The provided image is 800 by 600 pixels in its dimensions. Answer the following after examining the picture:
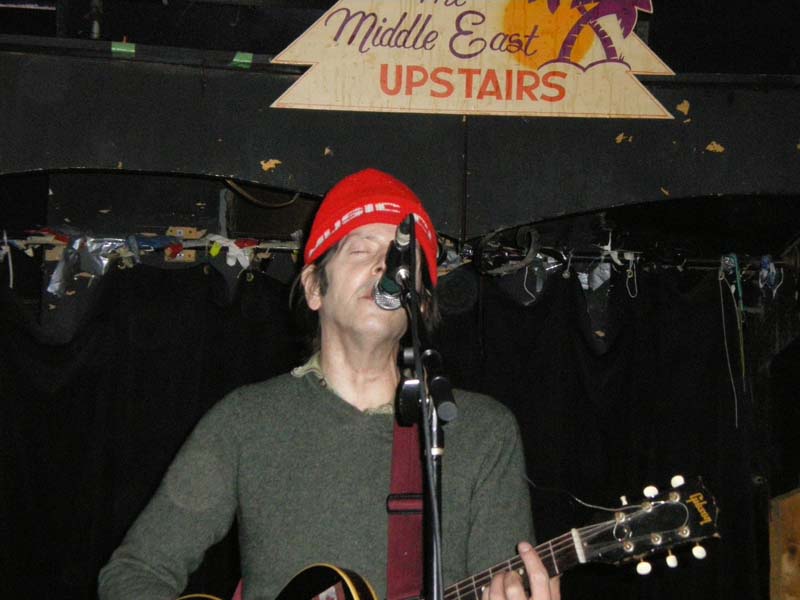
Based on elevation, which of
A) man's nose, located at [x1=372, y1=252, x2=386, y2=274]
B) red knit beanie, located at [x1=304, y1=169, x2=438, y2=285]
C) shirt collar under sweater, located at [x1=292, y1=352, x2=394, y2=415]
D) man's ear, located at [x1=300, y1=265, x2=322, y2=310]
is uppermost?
red knit beanie, located at [x1=304, y1=169, x2=438, y2=285]

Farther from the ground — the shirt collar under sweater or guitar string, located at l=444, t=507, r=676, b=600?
the shirt collar under sweater

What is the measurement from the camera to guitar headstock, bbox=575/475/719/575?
6.26 ft

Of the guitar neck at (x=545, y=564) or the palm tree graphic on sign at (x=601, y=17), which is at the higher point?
the palm tree graphic on sign at (x=601, y=17)

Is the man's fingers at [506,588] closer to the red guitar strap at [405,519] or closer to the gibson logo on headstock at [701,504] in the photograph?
the red guitar strap at [405,519]

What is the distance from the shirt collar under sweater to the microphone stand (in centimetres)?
67

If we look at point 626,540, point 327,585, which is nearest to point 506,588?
point 626,540

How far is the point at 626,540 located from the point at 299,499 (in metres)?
0.77

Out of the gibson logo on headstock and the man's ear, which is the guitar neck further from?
the man's ear

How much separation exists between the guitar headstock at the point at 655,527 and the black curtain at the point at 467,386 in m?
2.55

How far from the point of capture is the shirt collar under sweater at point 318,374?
92.2 inches

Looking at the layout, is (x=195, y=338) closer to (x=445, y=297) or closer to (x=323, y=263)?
(x=445, y=297)

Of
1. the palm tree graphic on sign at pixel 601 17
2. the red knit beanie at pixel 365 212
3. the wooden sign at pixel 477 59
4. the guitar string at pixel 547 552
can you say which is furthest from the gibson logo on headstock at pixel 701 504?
the palm tree graphic on sign at pixel 601 17

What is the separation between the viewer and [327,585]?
1.97 m

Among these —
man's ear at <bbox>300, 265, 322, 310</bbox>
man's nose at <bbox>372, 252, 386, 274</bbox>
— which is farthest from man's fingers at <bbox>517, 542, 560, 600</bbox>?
man's ear at <bbox>300, 265, 322, 310</bbox>
